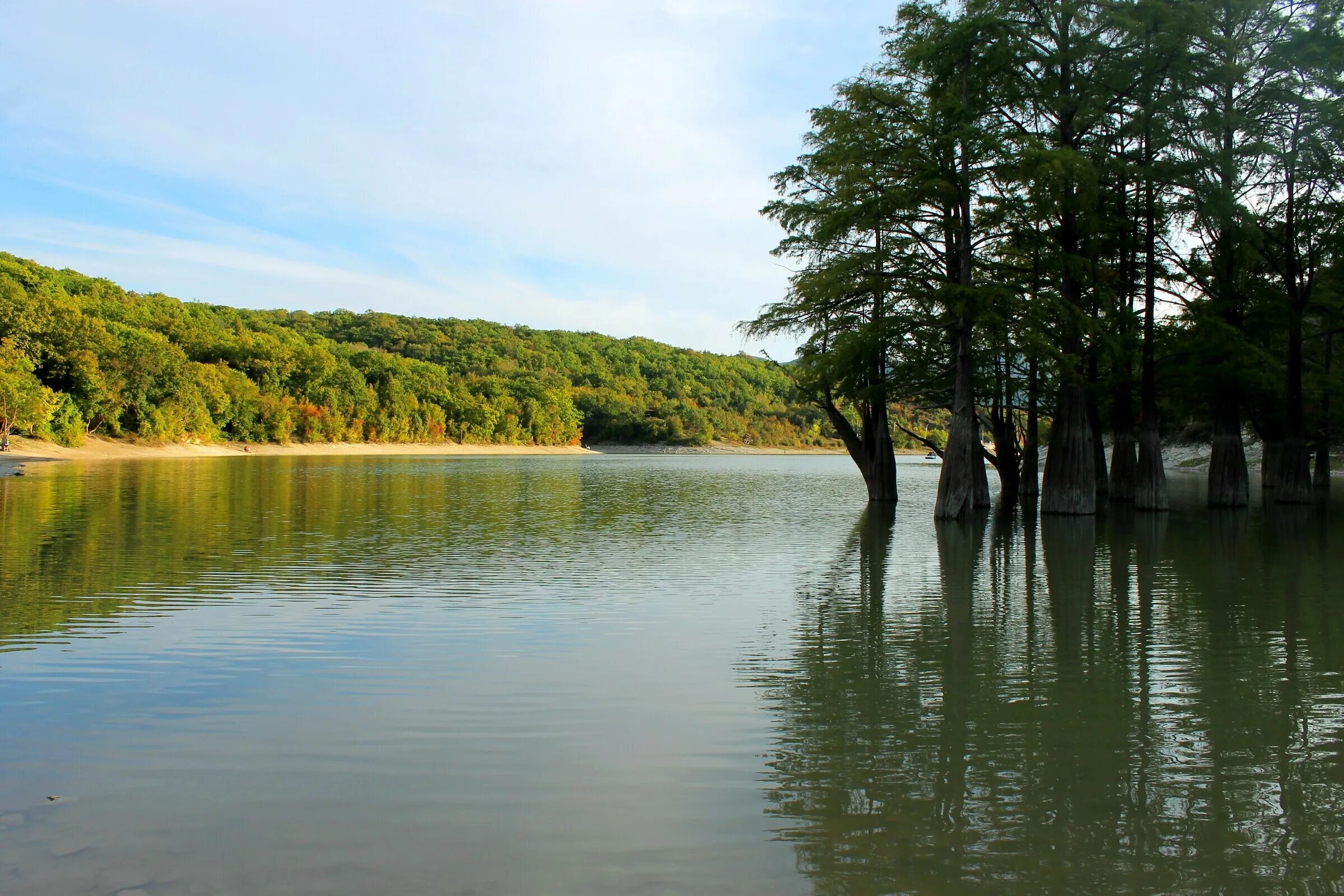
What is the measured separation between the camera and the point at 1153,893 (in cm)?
418

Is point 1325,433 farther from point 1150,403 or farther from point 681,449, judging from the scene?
point 681,449

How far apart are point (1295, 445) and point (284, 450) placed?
82074 millimetres

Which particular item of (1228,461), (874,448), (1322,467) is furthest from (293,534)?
(1322,467)

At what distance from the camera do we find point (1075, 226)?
25109 mm

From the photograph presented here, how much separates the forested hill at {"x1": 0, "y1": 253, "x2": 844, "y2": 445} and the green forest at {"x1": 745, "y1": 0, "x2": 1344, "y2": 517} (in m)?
7.75

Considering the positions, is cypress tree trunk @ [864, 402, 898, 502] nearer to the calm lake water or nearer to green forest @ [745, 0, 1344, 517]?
Result: green forest @ [745, 0, 1344, 517]

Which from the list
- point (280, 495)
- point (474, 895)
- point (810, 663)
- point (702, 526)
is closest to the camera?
point (474, 895)

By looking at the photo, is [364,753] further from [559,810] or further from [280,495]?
[280,495]

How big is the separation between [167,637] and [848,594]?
8165 millimetres

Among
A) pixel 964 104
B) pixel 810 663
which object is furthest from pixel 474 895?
pixel 964 104

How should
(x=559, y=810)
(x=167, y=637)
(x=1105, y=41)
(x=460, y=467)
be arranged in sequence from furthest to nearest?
(x=460, y=467) → (x=1105, y=41) → (x=167, y=637) → (x=559, y=810)

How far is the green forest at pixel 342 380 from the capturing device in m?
65.5

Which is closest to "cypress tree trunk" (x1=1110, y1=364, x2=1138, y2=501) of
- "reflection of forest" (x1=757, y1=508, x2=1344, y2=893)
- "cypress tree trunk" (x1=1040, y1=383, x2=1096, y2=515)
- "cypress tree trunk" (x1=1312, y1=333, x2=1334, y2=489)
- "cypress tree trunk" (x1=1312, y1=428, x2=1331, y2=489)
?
"cypress tree trunk" (x1=1040, y1=383, x2=1096, y2=515)

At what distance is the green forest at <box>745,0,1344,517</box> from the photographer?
2314 cm
